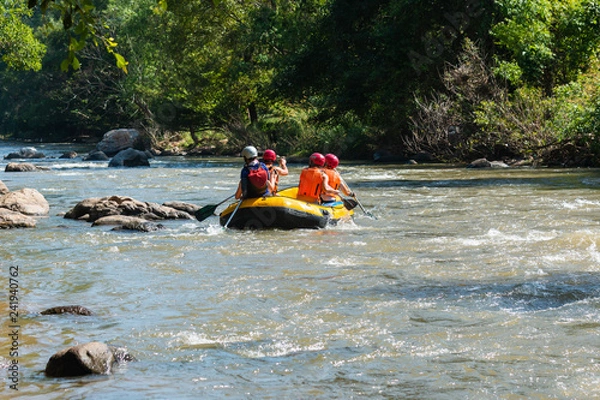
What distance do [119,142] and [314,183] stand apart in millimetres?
29437

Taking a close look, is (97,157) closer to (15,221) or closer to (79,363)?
(15,221)

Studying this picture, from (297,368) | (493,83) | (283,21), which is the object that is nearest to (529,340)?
(297,368)

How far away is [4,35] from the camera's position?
1157 inches

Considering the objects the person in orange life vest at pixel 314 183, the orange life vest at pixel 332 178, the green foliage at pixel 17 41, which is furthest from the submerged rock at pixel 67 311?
the green foliage at pixel 17 41

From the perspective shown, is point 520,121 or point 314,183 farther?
point 520,121

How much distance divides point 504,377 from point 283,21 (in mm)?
30929

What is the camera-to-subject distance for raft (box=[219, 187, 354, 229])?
13.0 metres

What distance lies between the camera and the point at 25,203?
16172mm

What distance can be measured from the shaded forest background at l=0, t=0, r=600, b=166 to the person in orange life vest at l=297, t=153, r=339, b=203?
460 cm

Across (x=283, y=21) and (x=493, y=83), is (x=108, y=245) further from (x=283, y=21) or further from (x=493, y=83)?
(x=283, y=21)

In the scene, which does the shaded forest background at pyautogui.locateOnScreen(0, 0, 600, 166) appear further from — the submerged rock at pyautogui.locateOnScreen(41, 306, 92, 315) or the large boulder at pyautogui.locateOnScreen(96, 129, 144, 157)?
the submerged rock at pyautogui.locateOnScreen(41, 306, 92, 315)

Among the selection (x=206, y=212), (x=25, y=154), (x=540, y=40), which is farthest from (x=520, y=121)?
(x=25, y=154)

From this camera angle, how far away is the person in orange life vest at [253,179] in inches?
512

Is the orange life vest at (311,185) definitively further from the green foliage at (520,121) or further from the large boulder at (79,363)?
the green foliage at (520,121)
